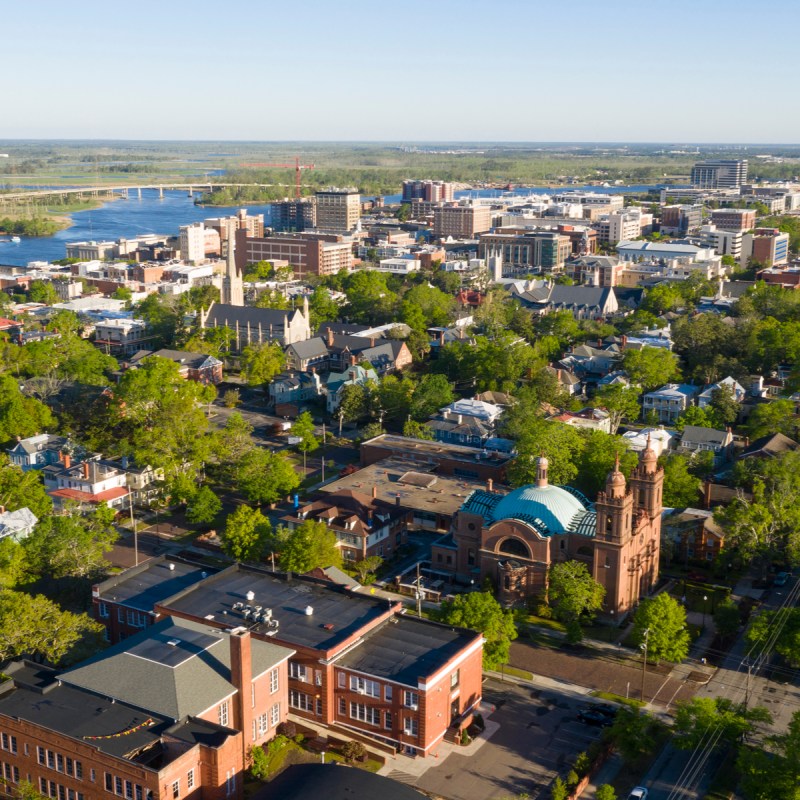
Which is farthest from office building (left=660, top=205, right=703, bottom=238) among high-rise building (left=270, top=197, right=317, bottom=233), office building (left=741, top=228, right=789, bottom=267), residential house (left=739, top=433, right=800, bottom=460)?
residential house (left=739, top=433, right=800, bottom=460)

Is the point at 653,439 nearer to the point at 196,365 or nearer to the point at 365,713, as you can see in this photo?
the point at 365,713

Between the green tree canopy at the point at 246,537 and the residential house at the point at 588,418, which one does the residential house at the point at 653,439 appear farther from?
the green tree canopy at the point at 246,537

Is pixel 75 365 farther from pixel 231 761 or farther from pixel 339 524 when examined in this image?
pixel 231 761

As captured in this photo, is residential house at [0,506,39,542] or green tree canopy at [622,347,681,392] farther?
green tree canopy at [622,347,681,392]

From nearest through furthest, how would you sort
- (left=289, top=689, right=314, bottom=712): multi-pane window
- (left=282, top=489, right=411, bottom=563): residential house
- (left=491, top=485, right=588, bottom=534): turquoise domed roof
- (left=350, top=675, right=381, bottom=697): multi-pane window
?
(left=350, top=675, right=381, bottom=697): multi-pane window, (left=289, top=689, right=314, bottom=712): multi-pane window, (left=491, top=485, right=588, bottom=534): turquoise domed roof, (left=282, top=489, right=411, bottom=563): residential house

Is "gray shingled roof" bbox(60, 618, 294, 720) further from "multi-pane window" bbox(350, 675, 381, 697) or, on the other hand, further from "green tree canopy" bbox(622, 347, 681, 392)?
"green tree canopy" bbox(622, 347, 681, 392)

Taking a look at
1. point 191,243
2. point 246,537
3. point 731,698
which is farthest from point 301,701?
point 191,243
